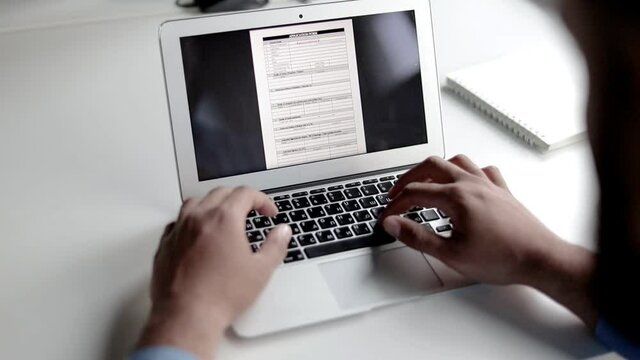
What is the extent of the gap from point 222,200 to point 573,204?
0.42 m

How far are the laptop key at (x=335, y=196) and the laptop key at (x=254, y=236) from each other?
10 cm

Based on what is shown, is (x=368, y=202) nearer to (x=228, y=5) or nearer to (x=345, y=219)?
(x=345, y=219)

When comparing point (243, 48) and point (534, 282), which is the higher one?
point (243, 48)

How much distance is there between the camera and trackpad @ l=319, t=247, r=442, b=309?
729 millimetres

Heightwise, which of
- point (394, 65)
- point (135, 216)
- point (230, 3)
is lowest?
point (135, 216)

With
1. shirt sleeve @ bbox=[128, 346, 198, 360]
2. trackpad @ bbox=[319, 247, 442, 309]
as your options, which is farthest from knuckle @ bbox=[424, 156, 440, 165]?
shirt sleeve @ bbox=[128, 346, 198, 360]

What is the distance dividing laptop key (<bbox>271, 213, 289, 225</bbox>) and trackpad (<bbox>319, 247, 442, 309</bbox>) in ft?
0.26

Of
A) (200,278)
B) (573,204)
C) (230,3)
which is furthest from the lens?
(230,3)

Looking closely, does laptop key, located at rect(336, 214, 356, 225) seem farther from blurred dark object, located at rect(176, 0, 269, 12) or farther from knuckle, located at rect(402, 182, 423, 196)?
blurred dark object, located at rect(176, 0, 269, 12)

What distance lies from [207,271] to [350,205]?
23 cm

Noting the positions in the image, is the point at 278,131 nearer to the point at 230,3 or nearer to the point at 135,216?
the point at 135,216

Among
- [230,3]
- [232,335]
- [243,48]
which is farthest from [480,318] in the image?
[230,3]

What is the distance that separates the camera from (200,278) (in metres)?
0.67

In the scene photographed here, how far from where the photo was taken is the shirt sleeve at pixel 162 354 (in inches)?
24.1
